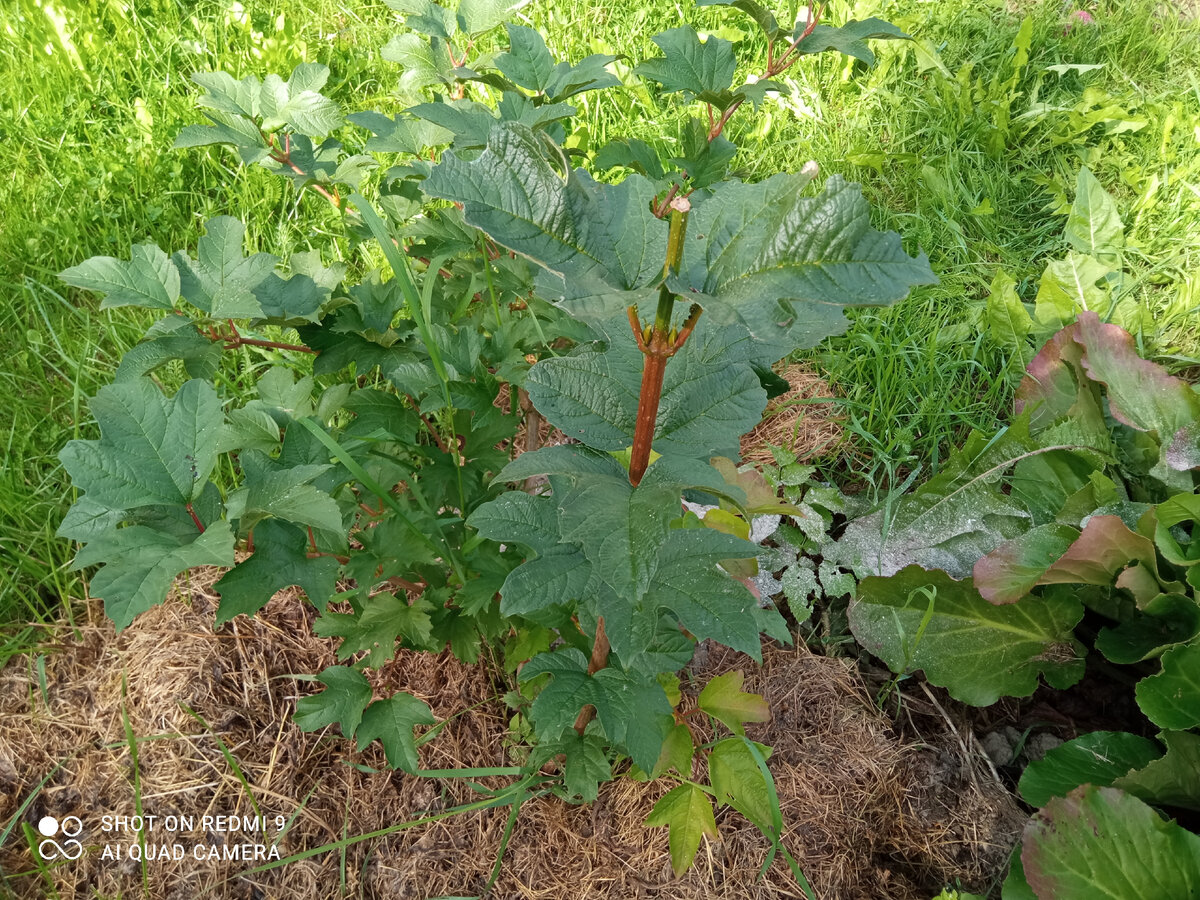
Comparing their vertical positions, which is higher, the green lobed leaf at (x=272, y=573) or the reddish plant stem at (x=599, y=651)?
the green lobed leaf at (x=272, y=573)

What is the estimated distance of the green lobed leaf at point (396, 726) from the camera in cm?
133

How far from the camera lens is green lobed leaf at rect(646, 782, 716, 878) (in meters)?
1.31

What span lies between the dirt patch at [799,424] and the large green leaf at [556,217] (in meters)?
1.35

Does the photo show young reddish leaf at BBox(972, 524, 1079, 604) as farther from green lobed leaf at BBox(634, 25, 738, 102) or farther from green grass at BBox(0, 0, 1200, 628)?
green lobed leaf at BBox(634, 25, 738, 102)

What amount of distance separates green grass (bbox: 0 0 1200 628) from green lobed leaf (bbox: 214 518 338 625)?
3.43ft

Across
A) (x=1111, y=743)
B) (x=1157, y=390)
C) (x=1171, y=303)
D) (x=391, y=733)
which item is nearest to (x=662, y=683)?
(x=391, y=733)

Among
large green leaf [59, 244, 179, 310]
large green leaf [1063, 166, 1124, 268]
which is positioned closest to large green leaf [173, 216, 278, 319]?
large green leaf [59, 244, 179, 310]

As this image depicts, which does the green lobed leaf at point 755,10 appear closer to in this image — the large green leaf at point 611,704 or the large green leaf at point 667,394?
the large green leaf at point 667,394

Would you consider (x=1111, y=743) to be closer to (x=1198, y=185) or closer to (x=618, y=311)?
(x=618, y=311)

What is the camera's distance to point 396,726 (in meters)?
1.36

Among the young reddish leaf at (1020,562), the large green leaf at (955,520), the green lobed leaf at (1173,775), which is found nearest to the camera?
the green lobed leaf at (1173,775)

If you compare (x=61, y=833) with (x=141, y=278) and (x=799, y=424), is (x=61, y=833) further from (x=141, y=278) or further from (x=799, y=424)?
(x=799, y=424)

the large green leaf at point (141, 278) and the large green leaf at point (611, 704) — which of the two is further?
the large green leaf at point (141, 278)

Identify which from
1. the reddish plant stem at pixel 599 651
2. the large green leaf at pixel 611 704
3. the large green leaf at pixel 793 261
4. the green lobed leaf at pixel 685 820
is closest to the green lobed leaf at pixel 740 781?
the green lobed leaf at pixel 685 820
